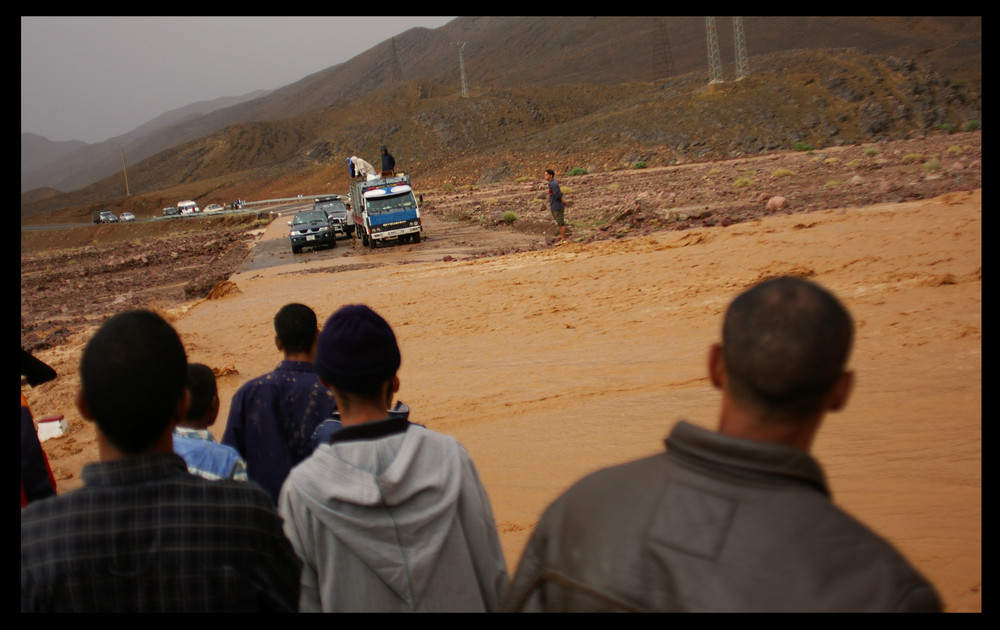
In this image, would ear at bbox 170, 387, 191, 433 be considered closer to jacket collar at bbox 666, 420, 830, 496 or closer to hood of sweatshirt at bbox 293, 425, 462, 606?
hood of sweatshirt at bbox 293, 425, 462, 606

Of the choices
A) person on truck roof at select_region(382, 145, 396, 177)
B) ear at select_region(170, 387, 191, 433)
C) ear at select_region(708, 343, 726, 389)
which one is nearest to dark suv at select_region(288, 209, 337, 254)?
person on truck roof at select_region(382, 145, 396, 177)

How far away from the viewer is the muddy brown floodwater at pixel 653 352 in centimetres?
584

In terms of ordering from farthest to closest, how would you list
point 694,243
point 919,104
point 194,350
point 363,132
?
point 363,132
point 919,104
point 694,243
point 194,350

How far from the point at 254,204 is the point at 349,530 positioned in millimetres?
82731

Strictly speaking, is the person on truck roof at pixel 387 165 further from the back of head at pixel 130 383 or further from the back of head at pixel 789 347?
the back of head at pixel 789 347

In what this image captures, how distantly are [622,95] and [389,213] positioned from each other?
84.9 meters

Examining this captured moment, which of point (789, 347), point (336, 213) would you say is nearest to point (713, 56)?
point (336, 213)

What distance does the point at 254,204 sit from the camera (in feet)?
264

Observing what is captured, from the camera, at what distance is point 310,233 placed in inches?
1214

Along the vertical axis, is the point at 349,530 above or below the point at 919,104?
below

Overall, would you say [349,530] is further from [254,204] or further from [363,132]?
[363,132]

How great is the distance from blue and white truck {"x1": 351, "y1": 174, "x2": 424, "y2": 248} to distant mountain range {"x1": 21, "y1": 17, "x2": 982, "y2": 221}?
34049mm

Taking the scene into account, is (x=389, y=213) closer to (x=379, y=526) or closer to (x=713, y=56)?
(x=379, y=526)
